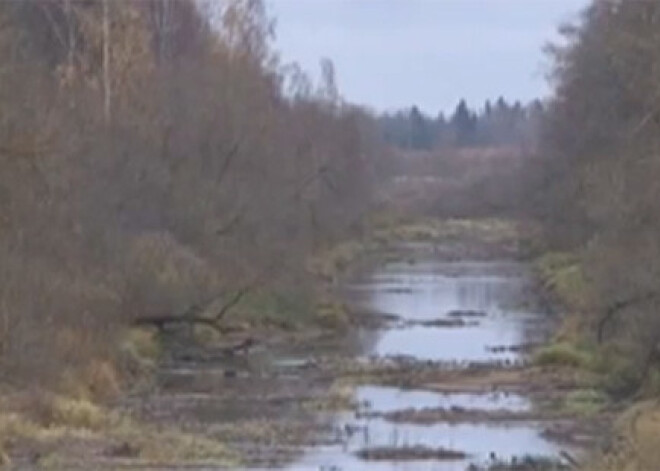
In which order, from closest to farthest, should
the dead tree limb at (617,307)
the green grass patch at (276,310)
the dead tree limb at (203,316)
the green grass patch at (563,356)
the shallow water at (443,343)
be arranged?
1. the shallow water at (443,343)
2. the dead tree limb at (617,307)
3. the green grass patch at (563,356)
4. the dead tree limb at (203,316)
5. the green grass patch at (276,310)

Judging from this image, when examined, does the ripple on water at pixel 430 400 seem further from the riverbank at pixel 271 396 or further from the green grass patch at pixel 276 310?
the green grass patch at pixel 276 310

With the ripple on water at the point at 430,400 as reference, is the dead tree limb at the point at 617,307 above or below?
above

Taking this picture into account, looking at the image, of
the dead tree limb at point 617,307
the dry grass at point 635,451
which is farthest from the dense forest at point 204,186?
the dry grass at point 635,451

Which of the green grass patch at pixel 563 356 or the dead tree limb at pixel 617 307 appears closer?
the dead tree limb at pixel 617 307

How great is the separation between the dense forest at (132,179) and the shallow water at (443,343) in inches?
132

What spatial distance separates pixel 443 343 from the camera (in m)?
53.1

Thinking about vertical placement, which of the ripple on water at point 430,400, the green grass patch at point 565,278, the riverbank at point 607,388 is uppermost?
the green grass patch at point 565,278

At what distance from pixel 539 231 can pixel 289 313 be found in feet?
112

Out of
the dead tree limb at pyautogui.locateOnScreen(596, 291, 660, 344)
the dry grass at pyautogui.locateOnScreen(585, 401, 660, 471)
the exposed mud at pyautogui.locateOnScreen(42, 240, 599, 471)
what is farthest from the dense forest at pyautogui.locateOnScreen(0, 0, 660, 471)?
the dry grass at pyautogui.locateOnScreen(585, 401, 660, 471)

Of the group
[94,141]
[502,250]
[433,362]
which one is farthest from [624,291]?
[502,250]

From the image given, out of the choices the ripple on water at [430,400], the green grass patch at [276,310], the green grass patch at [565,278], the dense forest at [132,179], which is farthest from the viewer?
the green grass patch at [276,310]

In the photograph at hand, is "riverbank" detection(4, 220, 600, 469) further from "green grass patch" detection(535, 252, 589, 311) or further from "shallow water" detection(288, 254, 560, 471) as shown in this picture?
"green grass patch" detection(535, 252, 589, 311)

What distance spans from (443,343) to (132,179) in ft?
28.0

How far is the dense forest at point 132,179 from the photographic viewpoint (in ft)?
125
